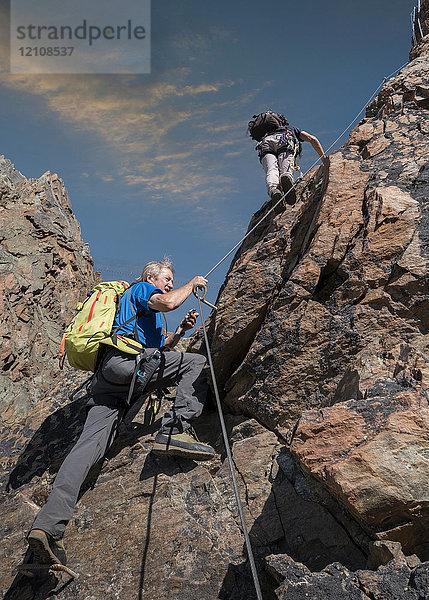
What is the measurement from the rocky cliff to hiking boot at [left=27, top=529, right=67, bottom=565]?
236mm

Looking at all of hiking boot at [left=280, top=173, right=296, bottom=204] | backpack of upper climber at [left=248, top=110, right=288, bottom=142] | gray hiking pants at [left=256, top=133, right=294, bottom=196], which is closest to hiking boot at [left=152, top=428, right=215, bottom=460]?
hiking boot at [left=280, top=173, right=296, bottom=204]

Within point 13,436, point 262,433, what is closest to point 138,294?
point 262,433

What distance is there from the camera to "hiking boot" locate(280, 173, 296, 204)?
9012 mm

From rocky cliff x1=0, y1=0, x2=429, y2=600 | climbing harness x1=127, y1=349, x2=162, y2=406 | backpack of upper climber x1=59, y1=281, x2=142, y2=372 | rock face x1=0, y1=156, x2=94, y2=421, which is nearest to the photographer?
rocky cliff x1=0, y1=0, x2=429, y2=600

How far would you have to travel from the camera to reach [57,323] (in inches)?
466

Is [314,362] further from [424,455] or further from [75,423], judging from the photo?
[75,423]

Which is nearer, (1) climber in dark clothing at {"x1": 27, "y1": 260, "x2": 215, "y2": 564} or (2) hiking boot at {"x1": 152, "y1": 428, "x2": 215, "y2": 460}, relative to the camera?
(1) climber in dark clothing at {"x1": 27, "y1": 260, "x2": 215, "y2": 564}

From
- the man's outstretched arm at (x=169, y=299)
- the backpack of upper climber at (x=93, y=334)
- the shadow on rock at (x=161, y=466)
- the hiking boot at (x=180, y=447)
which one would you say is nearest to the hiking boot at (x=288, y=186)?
the man's outstretched arm at (x=169, y=299)

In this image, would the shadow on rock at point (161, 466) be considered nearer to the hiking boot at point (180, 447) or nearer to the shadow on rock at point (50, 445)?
the hiking boot at point (180, 447)

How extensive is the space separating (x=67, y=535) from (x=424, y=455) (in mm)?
4563

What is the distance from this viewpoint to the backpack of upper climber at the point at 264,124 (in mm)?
11227

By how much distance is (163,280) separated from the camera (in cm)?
743

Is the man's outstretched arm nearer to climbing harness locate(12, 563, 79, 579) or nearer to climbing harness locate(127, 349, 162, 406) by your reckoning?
climbing harness locate(127, 349, 162, 406)

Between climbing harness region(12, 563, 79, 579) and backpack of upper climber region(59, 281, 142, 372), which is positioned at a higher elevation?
backpack of upper climber region(59, 281, 142, 372)
